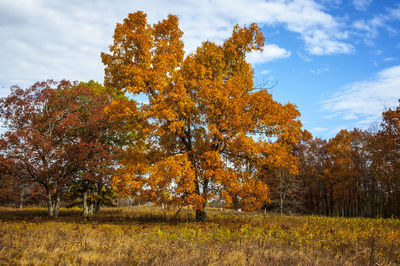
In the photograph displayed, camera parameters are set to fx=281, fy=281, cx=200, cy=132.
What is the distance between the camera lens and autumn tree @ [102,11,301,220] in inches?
556

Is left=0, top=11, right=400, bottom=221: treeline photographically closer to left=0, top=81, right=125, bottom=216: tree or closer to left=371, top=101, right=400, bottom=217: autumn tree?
left=0, top=81, right=125, bottom=216: tree

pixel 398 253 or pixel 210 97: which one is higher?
pixel 210 97

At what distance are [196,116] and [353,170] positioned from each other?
28493mm

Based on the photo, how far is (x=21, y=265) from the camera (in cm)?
629

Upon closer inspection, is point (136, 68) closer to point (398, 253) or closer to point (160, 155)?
point (160, 155)

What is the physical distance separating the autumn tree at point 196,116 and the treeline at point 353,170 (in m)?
16.4

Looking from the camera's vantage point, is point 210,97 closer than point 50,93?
Yes

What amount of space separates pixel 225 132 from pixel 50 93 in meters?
12.9

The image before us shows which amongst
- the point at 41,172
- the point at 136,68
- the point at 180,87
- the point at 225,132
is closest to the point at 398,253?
the point at 225,132

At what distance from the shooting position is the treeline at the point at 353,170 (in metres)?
30.8

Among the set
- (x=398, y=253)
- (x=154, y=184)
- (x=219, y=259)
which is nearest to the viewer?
(x=219, y=259)

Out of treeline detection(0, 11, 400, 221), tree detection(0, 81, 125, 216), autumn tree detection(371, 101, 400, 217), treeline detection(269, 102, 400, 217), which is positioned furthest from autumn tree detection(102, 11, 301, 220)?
autumn tree detection(371, 101, 400, 217)

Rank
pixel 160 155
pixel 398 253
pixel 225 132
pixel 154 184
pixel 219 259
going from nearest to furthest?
pixel 219 259 → pixel 398 253 → pixel 154 184 → pixel 225 132 → pixel 160 155

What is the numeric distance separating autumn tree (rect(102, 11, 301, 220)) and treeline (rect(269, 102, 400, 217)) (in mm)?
16429
